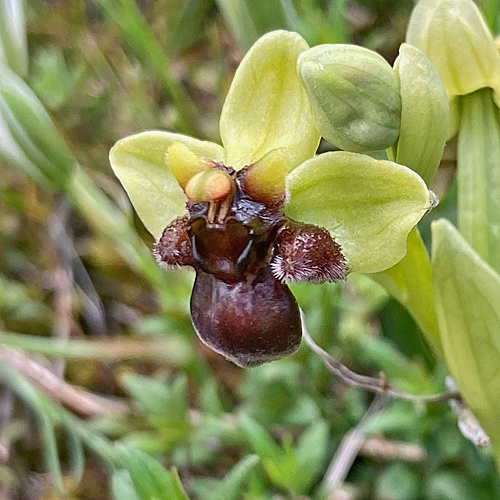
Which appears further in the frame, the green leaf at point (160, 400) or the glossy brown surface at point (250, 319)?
the green leaf at point (160, 400)

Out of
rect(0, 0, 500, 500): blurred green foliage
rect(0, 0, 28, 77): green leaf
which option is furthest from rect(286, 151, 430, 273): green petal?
rect(0, 0, 28, 77): green leaf

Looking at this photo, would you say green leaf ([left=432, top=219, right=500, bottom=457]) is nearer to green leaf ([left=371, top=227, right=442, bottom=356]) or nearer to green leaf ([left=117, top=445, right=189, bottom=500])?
green leaf ([left=371, top=227, right=442, bottom=356])

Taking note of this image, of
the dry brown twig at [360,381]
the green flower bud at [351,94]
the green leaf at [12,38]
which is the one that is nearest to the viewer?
the green flower bud at [351,94]

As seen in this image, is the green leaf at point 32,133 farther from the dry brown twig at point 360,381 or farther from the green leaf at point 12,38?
the dry brown twig at point 360,381

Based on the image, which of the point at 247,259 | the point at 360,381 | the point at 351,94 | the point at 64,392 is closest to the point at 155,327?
the point at 64,392

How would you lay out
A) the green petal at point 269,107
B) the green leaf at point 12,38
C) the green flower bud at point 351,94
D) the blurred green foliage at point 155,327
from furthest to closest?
the green leaf at point 12,38 < the blurred green foliage at point 155,327 < the green petal at point 269,107 < the green flower bud at point 351,94

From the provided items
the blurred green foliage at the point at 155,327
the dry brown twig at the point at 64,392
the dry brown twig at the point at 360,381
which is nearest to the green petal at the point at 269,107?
the dry brown twig at the point at 360,381

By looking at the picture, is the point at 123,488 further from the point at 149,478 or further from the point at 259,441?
the point at 259,441
